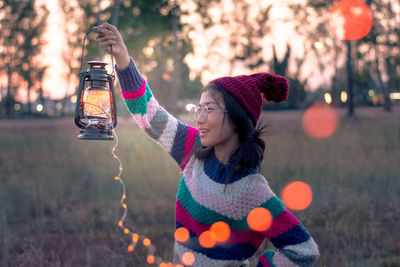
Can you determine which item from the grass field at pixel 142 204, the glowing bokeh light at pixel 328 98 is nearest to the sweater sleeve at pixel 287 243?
the glowing bokeh light at pixel 328 98

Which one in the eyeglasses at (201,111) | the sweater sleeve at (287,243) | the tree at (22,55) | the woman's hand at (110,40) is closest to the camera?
the sweater sleeve at (287,243)

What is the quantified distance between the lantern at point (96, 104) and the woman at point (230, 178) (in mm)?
186

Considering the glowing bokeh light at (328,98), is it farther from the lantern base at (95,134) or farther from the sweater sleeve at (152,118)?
the lantern base at (95,134)

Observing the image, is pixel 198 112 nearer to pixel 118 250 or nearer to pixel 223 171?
pixel 223 171

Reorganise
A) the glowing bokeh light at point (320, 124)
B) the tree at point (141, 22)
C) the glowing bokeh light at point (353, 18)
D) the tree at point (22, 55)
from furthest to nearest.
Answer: the tree at point (22, 55) < the tree at point (141, 22) < the glowing bokeh light at point (320, 124) < the glowing bokeh light at point (353, 18)

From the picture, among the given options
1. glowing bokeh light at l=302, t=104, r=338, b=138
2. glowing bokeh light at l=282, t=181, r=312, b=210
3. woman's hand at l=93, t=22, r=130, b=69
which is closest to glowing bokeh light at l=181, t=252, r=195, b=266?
woman's hand at l=93, t=22, r=130, b=69

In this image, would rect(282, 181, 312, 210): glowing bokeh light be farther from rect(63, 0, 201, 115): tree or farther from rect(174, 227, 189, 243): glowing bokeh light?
rect(63, 0, 201, 115): tree

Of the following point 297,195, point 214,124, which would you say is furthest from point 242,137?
point 297,195

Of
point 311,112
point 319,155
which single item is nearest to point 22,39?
point 311,112

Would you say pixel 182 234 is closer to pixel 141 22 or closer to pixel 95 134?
pixel 95 134

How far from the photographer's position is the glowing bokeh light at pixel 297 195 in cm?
536

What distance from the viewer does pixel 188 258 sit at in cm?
208

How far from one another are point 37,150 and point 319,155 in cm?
804

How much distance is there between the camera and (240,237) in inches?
78.7
